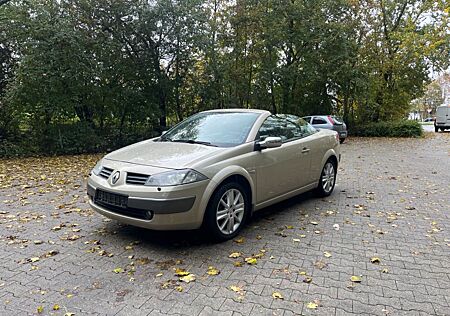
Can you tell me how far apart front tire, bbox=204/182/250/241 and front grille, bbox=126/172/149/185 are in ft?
2.39

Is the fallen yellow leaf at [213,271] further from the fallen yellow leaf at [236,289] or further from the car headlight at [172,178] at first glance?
the car headlight at [172,178]

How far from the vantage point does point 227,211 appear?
4004 millimetres

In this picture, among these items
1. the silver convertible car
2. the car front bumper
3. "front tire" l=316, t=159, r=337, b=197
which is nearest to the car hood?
Result: the silver convertible car

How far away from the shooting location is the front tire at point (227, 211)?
151 inches

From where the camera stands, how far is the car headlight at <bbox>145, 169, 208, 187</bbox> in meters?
3.58

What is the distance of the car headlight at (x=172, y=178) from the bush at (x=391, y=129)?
21554 mm

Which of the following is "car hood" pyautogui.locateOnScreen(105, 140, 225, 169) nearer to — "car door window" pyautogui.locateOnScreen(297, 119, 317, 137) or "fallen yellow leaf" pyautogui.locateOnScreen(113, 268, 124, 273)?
"fallen yellow leaf" pyautogui.locateOnScreen(113, 268, 124, 273)

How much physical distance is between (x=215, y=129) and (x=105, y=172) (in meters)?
1.53

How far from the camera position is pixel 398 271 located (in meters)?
3.33

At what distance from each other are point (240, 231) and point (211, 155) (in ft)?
3.48

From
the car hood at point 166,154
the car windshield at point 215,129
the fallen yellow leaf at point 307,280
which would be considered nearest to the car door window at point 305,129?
the car windshield at point 215,129

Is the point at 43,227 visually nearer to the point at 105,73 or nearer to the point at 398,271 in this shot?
the point at 398,271

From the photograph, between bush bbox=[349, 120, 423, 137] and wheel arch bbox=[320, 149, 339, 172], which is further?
bush bbox=[349, 120, 423, 137]

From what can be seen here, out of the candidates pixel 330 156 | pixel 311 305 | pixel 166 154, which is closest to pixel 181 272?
pixel 311 305
